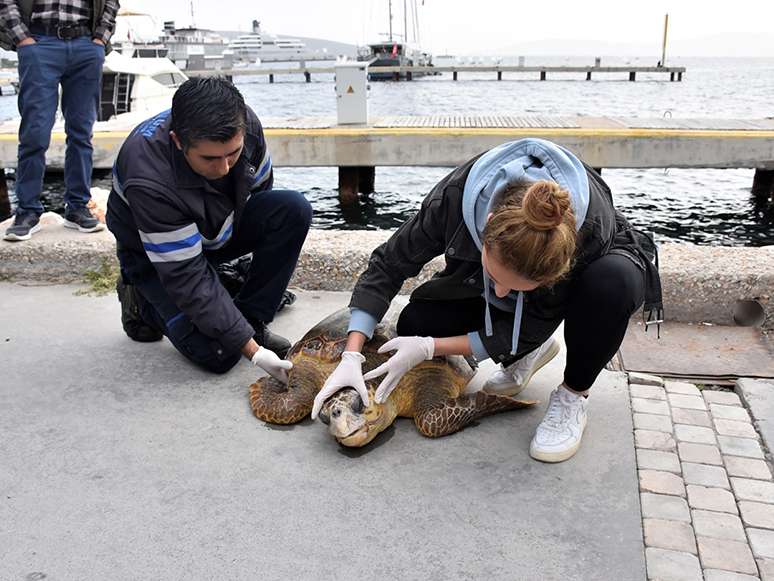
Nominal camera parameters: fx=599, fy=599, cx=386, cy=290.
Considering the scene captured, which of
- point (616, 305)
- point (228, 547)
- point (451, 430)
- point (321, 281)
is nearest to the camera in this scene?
point (228, 547)

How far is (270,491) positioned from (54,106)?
3305mm

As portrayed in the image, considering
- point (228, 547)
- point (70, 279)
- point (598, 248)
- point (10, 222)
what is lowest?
point (228, 547)

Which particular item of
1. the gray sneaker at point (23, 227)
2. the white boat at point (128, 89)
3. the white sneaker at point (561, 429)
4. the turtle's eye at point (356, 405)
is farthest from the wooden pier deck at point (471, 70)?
the turtle's eye at point (356, 405)

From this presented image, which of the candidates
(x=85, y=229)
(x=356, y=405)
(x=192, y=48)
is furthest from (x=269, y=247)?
(x=192, y=48)

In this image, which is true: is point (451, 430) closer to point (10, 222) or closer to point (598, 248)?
point (598, 248)

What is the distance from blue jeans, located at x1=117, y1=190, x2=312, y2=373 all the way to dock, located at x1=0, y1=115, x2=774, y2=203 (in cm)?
618

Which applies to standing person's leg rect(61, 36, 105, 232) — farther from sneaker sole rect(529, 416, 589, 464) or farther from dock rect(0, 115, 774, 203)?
dock rect(0, 115, 774, 203)

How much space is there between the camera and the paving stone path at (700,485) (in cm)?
169

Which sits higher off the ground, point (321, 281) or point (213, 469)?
point (321, 281)

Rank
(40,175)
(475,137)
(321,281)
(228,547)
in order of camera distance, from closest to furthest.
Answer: (228,547) < (321,281) < (40,175) < (475,137)

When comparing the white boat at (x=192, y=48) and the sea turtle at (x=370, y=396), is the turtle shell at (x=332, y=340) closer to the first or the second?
the sea turtle at (x=370, y=396)

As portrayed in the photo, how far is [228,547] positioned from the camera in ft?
5.70

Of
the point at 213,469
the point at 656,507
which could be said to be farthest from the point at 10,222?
the point at 656,507

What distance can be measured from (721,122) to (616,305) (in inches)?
377
